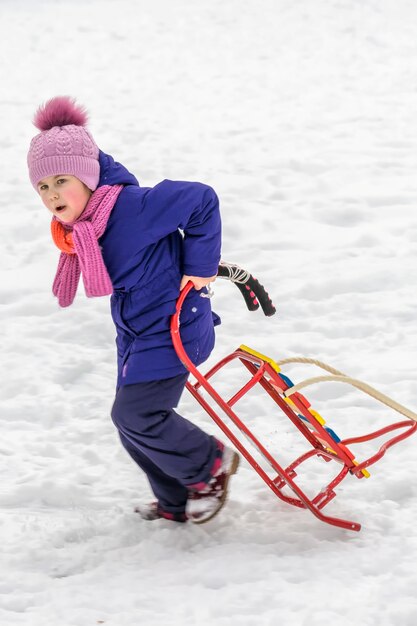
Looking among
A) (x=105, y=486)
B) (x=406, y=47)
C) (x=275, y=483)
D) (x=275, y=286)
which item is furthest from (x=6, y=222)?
(x=406, y=47)

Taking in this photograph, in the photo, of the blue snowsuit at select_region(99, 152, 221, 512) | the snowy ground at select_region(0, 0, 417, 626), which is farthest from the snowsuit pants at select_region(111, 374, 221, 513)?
the snowy ground at select_region(0, 0, 417, 626)

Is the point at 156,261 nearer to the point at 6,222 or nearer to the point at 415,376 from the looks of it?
the point at 415,376

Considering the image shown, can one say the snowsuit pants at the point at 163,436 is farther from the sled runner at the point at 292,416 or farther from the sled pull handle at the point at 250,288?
the sled pull handle at the point at 250,288

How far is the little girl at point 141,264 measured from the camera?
107 inches

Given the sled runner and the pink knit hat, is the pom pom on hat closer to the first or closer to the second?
the pink knit hat

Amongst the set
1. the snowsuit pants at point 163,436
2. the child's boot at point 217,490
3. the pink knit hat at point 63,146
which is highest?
the pink knit hat at point 63,146

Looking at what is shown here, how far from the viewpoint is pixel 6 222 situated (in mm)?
5758

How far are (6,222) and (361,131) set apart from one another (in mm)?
3058

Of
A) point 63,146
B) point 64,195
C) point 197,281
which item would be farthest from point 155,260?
point 63,146

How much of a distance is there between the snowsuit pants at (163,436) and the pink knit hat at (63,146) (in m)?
0.69

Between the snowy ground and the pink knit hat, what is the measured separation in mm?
1213

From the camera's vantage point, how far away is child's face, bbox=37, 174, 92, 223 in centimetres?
273

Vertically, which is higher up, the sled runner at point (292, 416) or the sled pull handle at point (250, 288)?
the sled pull handle at point (250, 288)

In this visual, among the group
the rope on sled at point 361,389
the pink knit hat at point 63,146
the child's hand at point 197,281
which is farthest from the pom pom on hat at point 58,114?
the rope on sled at point 361,389
